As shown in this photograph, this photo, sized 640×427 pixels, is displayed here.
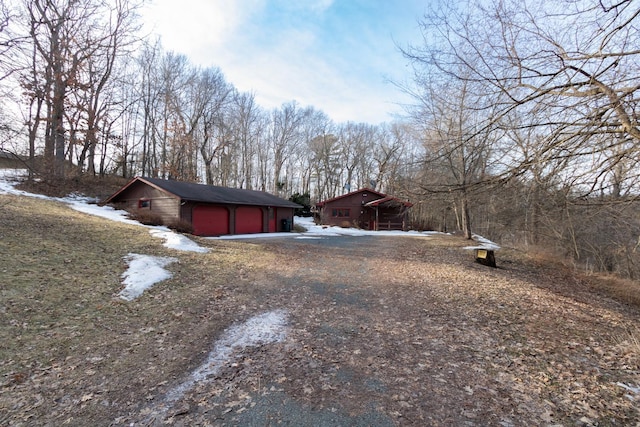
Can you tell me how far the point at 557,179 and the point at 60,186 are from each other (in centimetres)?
2504

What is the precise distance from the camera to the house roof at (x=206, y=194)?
17433 mm

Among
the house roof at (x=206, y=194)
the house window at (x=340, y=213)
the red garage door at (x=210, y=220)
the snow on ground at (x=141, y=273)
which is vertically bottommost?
the snow on ground at (x=141, y=273)

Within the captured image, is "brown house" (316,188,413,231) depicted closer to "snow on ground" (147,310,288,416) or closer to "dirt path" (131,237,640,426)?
"dirt path" (131,237,640,426)

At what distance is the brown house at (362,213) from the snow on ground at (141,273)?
22431mm

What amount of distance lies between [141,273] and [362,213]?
24673mm

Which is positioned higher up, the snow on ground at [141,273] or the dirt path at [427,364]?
the snow on ground at [141,273]

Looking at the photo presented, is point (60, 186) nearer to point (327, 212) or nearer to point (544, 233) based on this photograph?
point (327, 212)

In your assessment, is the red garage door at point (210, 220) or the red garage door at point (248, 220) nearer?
the red garage door at point (210, 220)

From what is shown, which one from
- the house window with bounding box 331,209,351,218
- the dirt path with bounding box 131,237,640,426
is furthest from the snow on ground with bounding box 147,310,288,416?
the house window with bounding box 331,209,351,218

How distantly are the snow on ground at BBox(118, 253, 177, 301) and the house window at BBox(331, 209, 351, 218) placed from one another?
22.9m

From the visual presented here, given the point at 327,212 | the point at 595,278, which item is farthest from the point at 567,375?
the point at 327,212

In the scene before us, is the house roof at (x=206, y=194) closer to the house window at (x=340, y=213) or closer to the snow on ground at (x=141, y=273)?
the house window at (x=340, y=213)

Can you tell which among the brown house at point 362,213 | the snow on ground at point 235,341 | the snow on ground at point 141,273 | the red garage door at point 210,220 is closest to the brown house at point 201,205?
the red garage door at point 210,220

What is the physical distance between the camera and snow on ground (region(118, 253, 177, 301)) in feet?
19.2
